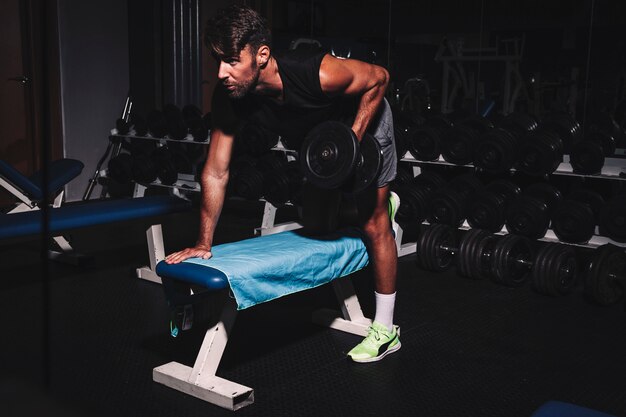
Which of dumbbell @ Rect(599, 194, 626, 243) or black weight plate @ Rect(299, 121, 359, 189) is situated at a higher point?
black weight plate @ Rect(299, 121, 359, 189)

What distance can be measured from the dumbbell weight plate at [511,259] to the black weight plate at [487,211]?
18 cm

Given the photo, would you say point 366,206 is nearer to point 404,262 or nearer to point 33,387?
point 404,262

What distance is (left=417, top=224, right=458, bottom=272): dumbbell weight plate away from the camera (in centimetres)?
336

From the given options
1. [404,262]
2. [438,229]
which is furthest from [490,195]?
[404,262]

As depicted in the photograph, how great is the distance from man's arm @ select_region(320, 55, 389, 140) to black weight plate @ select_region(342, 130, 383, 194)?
4 cm

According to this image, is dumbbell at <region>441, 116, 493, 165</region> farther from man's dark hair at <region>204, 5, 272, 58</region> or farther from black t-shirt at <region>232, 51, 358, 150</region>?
man's dark hair at <region>204, 5, 272, 58</region>

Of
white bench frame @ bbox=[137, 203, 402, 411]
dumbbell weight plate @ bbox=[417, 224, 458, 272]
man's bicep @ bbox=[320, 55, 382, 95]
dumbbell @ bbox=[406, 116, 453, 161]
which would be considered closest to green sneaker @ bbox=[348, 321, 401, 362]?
white bench frame @ bbox=[137, 203, 402, 411]

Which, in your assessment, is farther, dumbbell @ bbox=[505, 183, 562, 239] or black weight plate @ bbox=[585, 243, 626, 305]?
dumbbell @ bbox=[505, 183, 562, 239]

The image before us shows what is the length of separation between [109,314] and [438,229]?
1.64 meters

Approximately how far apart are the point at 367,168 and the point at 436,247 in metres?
1.50

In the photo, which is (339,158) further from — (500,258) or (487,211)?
(487,211)

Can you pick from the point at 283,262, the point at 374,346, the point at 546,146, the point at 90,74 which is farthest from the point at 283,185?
the point at 90,74

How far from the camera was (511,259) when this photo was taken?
309 centimetres

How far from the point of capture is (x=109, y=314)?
2.72 meters
